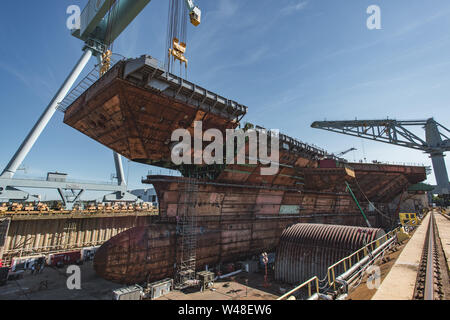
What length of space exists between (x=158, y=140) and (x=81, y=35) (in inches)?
1484

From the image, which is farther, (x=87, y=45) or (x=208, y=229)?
(x=87, y=45)

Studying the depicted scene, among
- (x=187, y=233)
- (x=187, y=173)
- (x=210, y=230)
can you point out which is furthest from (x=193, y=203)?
(x=187, y=173)

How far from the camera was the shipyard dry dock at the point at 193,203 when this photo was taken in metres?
14.7

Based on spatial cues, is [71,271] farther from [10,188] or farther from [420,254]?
[420,254]

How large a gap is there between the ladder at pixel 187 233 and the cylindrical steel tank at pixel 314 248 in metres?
7.40

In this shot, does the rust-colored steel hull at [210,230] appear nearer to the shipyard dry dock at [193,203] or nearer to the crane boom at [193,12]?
the shipyard dry dock at [193,203]

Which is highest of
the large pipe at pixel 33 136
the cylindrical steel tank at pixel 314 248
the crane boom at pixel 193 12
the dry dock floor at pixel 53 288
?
the crane boom at pixel 193 12

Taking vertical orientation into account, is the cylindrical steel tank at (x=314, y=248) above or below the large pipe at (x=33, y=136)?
below

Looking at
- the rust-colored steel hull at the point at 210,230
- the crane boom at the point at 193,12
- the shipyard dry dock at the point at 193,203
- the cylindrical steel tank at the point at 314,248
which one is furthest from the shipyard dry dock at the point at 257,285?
the crane boom at the point at 193,12

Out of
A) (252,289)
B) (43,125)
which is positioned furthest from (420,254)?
(43,125)

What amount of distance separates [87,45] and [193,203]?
39.9 m

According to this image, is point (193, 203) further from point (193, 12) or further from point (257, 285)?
point (193, 12)

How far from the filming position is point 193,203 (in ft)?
63.9

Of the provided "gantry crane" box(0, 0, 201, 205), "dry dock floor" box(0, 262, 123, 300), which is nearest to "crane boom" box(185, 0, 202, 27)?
"gantry crane" box(0, 0, 201, 205)
